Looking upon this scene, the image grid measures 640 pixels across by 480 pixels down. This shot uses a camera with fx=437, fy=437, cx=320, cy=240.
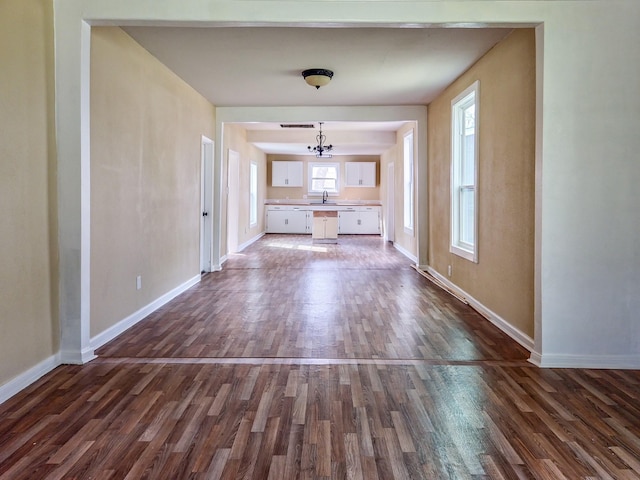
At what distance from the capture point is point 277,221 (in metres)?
12.8

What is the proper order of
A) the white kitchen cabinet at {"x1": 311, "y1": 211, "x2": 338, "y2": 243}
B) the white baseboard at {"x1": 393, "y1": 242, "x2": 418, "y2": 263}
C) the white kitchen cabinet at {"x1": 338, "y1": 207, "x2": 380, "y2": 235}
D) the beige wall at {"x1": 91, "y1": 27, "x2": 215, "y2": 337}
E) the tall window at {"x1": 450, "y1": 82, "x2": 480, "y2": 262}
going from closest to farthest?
the beige wall at {"x1": 91, "y1": 27, "x2": 215, "y2": 337} → the tall window at {"x1": 450, "y1": 82, "x2": 480, "y2": 262} → the white baseboard at {"x1": 393, "y1": 242, "x2": 418, "y2": 263} → the white kitchen cabinet at {"x1": 311, "y1": 211, "x2": 338, "y2": 243} → the white kitchen cabinet at {"x1": 338, "y1": 207, "x2": 380, "y2": 235}

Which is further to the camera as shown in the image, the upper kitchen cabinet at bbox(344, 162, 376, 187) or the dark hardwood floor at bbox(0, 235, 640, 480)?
the upper kitchen cabinet at bbox(344, 162, 376, 187)

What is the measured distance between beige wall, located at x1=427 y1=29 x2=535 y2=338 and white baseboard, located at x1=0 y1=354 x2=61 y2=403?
3295 millimetres

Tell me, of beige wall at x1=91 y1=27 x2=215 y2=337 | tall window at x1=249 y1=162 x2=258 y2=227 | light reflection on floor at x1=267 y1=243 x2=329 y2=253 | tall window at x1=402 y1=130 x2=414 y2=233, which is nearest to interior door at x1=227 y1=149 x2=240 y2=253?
light reflection on floor at x1=267 y1=243 x2=329 y2=253

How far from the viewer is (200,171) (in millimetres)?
5941

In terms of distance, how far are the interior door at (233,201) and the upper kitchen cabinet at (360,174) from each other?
198 inches

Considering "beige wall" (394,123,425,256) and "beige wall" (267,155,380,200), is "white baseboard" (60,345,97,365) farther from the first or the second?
"beige wall" (267,155,380,200)

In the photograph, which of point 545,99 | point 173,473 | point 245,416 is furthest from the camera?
point 545,99

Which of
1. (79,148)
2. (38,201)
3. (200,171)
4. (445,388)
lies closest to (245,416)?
(445,388)

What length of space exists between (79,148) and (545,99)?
3.06 metres

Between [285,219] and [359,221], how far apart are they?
2159mm

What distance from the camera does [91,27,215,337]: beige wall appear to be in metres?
3.22

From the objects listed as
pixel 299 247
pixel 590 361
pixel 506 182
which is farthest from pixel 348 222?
pixel 590 361

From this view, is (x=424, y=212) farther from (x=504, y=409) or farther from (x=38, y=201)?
(x=38, y=201)
